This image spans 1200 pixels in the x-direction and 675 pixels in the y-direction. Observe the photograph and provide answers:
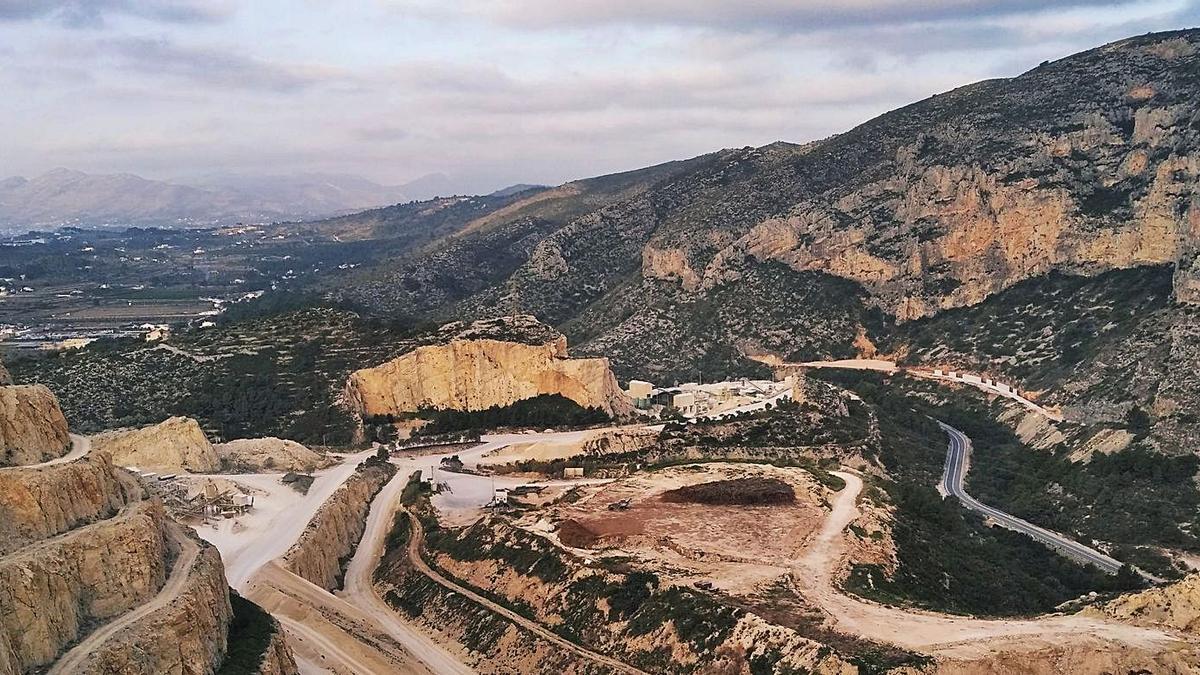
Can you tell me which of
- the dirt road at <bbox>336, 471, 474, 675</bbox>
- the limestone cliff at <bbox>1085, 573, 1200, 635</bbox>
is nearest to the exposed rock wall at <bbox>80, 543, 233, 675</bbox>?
the dirt road at <bbox>336, 471, 474, 675</bbox>

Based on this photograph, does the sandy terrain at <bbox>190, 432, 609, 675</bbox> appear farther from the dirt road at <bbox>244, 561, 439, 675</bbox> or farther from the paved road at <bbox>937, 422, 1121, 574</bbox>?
the paved road at <bbox>937, 422, 1121, 574</bbox>

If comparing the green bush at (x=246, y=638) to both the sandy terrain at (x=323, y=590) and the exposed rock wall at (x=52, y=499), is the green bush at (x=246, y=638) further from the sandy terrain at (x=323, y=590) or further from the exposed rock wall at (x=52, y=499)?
the exposed rock wall at (x=52, y=499)

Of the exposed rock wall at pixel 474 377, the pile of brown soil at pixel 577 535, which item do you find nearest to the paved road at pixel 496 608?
the pile of brown soil at pixel 577 535

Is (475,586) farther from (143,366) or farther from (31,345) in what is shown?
(31,345)

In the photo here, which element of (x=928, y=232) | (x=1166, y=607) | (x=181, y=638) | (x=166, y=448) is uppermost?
(x=928, y=232)

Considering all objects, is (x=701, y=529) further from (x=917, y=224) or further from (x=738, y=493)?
(x=917, y=224)

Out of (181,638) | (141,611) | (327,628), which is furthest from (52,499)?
(327,628)
